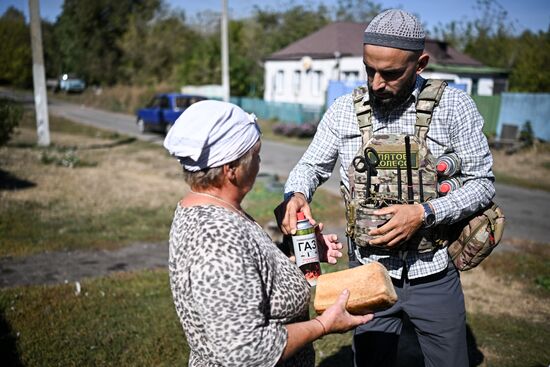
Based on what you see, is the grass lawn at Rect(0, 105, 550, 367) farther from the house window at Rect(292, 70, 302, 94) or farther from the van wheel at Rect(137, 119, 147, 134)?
the house window at Rect(292, 70, 302, 94)

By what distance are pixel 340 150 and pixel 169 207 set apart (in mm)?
6842

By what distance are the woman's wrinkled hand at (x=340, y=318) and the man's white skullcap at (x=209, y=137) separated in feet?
2.30

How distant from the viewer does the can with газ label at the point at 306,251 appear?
2.16 m

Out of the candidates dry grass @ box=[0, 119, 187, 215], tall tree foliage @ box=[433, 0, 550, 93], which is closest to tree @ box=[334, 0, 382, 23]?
tall tree foliage @ box=[433, 0, 550, 93]

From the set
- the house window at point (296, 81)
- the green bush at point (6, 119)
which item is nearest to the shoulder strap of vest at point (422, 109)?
the green bush at point (6, 119)

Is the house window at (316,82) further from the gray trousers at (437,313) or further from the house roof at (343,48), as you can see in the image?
the gray trousers at (437,313)

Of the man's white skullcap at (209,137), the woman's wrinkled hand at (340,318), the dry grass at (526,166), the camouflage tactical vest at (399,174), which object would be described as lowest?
the dry grass at (526,166)

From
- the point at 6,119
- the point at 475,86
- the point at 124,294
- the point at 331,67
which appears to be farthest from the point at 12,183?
the point at 475,86

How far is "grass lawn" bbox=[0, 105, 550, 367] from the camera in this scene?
4074mm

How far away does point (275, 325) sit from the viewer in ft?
5.72

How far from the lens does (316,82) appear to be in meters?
29.0

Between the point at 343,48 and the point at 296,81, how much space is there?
15.3ft

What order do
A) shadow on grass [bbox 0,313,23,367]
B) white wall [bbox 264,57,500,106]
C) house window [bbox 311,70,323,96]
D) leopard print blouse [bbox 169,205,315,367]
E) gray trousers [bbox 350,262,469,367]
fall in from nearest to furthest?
leopard print blouse [bbox 169,205,315,367] < gray trousers [bbox 350,262,469,367] < shadow on grass [bbox 0,313,23,367] < white wall [bbox 264,57,500,106] < house window [bbox 311,70,323,96]

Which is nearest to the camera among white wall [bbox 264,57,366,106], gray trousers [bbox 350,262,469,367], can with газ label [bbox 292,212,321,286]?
can with газ label [bbox 292,212,321,286]
